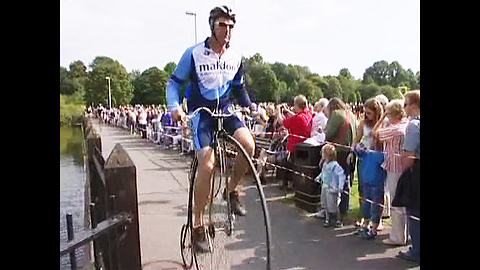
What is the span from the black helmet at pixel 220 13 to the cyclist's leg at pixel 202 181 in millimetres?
344

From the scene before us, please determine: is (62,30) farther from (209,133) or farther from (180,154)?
(180,154)

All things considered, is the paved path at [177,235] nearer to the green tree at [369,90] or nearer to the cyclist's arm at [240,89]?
the cyclist's arm at [240,89]

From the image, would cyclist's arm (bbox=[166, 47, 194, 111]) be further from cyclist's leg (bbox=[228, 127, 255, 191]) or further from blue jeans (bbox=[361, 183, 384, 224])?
blue jeans (bbox=[361, 183, 384, 224])

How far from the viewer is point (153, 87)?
4.53 feet

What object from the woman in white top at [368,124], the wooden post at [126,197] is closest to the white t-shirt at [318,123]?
the woman in white top at [368,124]

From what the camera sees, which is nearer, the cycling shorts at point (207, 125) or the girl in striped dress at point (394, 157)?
the cycling shorts at point (207, 125)

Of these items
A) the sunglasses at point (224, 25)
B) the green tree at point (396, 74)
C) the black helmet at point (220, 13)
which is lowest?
the green tree at point (396, 74)

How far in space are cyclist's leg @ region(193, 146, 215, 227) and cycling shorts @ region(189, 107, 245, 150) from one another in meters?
0.03

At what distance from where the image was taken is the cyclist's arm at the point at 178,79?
1.35 m

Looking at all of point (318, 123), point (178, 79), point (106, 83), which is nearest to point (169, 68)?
point (178, 79)

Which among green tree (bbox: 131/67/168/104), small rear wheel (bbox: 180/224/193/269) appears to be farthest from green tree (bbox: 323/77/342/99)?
small rear wheel (bbox: 180/224/193/269)
